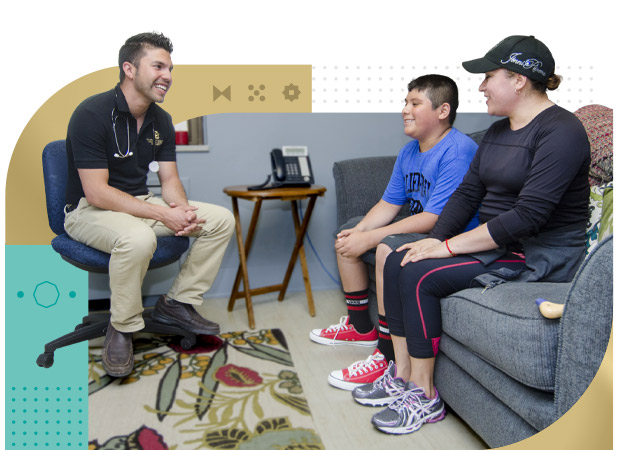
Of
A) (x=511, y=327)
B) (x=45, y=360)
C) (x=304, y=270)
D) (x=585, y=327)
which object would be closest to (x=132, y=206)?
(x=45, y=360)

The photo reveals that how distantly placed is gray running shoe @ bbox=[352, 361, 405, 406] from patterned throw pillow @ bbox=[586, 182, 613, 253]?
66 centimetres

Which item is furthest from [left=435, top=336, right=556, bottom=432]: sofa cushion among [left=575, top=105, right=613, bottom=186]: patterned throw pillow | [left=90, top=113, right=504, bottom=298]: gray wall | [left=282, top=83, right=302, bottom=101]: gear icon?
[left=90, top=113, right=504, bottom=298]: gray wall

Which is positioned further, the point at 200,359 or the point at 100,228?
the point at 200,359

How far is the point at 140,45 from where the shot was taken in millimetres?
1183

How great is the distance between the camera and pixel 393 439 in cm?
136

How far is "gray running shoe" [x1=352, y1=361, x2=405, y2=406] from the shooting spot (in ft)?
5.01

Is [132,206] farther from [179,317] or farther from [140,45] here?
[140,45]

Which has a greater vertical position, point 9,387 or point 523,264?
point 523,264

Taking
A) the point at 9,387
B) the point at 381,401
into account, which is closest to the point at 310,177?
the point at 381,401

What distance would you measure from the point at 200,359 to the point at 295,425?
59cm

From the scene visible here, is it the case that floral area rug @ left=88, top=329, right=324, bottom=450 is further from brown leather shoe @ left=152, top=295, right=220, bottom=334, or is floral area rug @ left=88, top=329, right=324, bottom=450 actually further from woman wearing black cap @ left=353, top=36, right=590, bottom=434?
woman wearing black cap @ left=353, top=36, right=590, bottom=434

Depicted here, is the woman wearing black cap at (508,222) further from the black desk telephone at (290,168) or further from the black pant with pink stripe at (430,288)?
A: the black desk telephone at (290,168)

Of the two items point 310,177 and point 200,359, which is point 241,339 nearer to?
point 200,359

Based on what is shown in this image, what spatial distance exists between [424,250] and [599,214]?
0.49 meters
